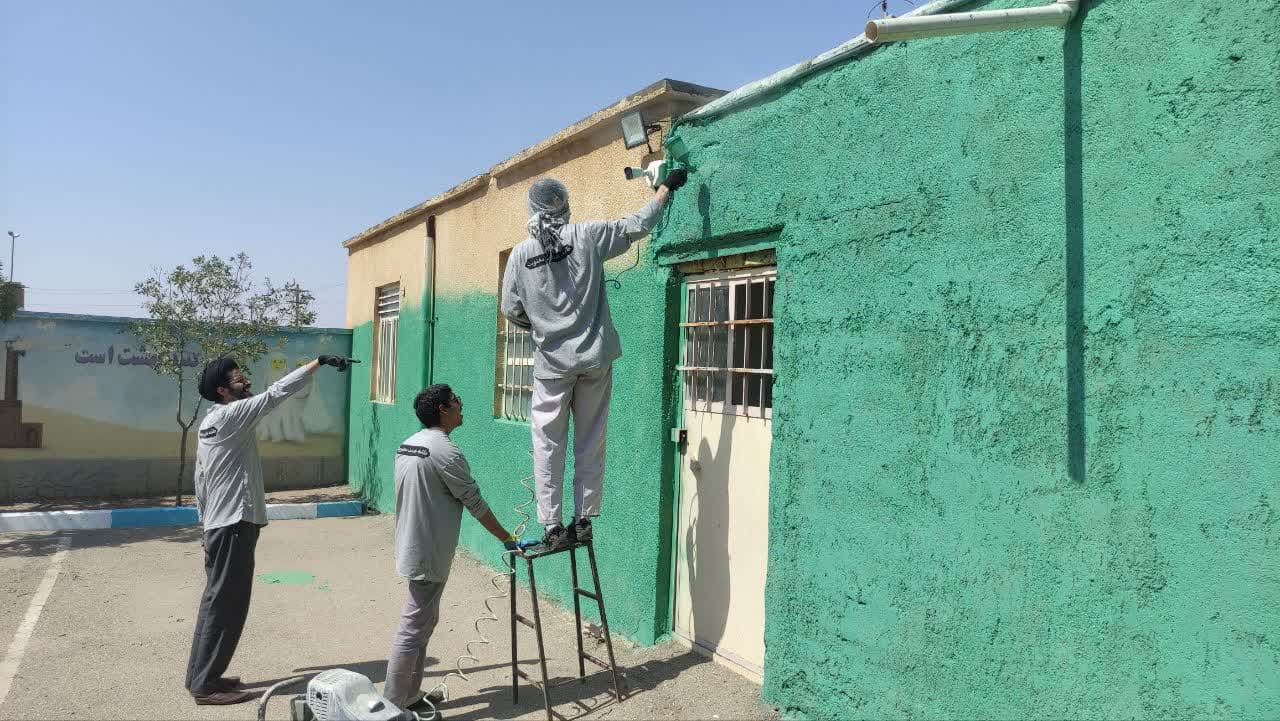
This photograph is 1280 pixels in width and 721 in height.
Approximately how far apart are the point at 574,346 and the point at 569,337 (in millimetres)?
73

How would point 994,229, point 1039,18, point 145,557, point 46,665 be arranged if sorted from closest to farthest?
point 1039,18 → point 994,229 → point 46,665 → point 145,557

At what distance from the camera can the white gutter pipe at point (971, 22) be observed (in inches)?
123

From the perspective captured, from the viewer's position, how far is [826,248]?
4215 mm

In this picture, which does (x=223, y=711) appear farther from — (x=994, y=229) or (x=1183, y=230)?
(x=1183, y=230)

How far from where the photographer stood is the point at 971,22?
3.11 m

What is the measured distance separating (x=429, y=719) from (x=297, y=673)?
4.23ft

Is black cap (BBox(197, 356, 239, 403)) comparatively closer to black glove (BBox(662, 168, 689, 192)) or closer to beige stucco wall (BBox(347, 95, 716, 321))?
beige stucco wall (BBox(347, 95, 716, 321))

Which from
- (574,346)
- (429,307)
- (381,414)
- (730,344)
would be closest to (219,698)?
(574,346)

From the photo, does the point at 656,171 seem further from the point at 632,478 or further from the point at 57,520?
the point at 57,520

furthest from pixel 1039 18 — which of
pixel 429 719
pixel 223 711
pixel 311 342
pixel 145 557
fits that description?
pixel 311 342

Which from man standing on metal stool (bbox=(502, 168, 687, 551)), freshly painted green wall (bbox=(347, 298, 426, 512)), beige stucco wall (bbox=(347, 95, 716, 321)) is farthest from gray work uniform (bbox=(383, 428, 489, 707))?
freshly painted green wall (bbox=(347, 298, 426, 512))

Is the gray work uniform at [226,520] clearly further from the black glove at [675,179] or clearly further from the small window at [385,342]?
the small window at [385,342]

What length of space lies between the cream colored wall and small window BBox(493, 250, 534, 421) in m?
2.35

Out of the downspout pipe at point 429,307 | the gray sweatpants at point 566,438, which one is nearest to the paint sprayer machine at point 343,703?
the gray sweatpants at point 566,438
